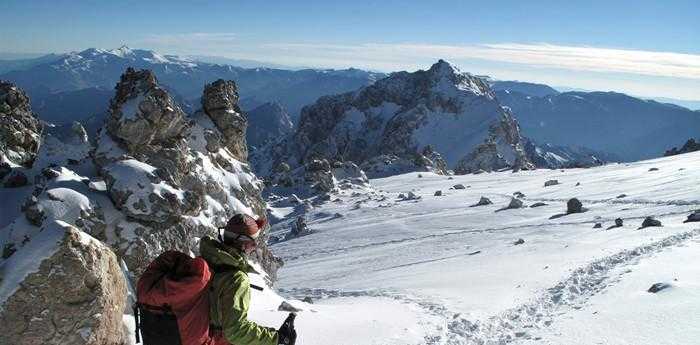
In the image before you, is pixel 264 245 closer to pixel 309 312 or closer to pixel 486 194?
pixel 309 312

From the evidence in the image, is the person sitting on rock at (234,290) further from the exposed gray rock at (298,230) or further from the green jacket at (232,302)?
the exposed gray rock at (298,230)

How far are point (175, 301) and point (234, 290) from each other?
1.75 ft

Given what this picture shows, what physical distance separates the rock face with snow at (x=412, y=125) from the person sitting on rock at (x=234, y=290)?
141 m

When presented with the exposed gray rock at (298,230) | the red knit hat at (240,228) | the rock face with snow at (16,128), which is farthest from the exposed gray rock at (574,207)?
the red knit hat at (240,228)

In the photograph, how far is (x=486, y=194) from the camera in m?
54.0

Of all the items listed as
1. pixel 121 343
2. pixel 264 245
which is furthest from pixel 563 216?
pixel 121 343

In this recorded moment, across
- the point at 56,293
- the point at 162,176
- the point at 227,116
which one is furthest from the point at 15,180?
the point at 56,293

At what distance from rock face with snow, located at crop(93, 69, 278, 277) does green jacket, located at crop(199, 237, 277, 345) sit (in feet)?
43.6

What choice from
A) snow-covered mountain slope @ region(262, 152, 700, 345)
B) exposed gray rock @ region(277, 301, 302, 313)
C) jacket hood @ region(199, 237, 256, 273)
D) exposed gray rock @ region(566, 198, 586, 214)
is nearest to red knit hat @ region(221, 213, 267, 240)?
jacket hood @ region(199, 237, 256, 273)

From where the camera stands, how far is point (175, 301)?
16.4ft

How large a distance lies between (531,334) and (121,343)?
7813mm

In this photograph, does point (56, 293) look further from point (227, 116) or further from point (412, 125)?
point (412, 125)

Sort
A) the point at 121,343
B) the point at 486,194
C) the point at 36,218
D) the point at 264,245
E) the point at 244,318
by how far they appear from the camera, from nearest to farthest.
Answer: the point at 244,318 → the point at 121,343 → the point at 36,218 → the point at 264,245 → the point at 486,194

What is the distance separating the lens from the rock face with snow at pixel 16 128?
24.7 meters
